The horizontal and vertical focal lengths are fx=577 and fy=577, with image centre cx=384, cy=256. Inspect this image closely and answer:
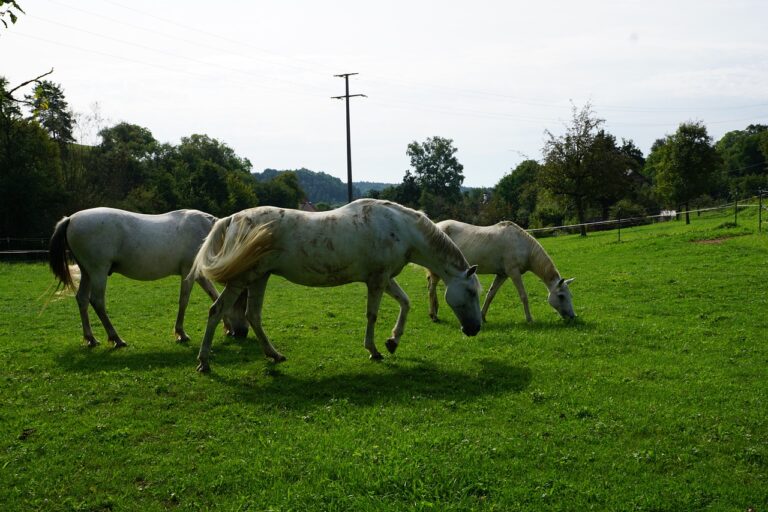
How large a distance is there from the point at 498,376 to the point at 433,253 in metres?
1.99

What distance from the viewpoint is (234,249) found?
24.1 feet

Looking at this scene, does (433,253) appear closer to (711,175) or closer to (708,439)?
(708,439)

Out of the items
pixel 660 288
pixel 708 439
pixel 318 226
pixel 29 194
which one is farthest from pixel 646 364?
pixel 29 194

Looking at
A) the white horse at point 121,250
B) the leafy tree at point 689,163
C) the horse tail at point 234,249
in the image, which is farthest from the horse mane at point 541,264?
the leafy tree at point 689,163

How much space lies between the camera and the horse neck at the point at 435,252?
827 cm

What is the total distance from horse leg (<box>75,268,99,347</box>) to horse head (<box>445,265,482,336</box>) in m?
5.85

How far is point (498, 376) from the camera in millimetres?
7367

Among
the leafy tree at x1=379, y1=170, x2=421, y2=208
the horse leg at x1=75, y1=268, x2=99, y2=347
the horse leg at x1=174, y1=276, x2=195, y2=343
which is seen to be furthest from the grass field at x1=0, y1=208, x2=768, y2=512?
the leafy tree at x1=379, y1=170, x2=421, y2=208

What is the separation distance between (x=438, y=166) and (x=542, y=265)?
82113mm

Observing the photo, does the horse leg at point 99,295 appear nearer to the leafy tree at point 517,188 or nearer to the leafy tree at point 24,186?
the leafy tree at point 24,186

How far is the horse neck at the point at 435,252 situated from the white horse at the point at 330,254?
14 millimetres

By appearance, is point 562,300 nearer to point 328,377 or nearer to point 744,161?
point 328,377

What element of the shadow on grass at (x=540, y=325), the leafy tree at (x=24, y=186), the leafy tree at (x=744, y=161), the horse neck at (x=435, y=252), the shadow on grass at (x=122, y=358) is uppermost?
the leafy tree at (x=744, y=161)

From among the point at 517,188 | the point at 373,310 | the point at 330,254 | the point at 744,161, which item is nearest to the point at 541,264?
the point at 373,310
